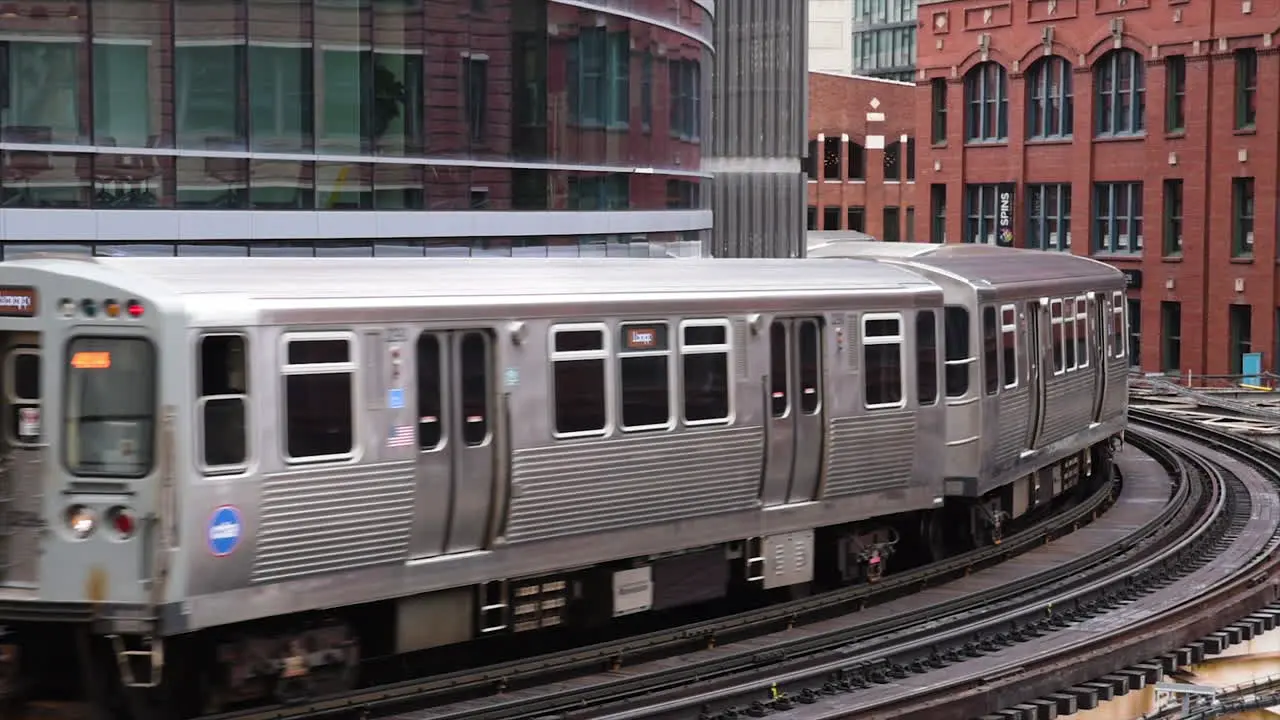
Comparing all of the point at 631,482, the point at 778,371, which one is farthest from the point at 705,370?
the point at 631,482

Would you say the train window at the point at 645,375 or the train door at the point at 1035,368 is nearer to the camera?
the train window at the point at 645,375

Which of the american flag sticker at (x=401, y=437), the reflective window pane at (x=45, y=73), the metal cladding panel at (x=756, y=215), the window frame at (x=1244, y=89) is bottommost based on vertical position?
the american flag sticker at (x=401, y=437)

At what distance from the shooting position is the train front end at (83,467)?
34.5 feet

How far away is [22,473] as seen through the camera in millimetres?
10789

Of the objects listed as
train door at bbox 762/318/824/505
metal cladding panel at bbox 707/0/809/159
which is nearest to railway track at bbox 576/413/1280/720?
train door at bbox 762/318/824/505

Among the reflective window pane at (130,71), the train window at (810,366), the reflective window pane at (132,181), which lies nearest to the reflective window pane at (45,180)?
the reflective window pane at (132,181)

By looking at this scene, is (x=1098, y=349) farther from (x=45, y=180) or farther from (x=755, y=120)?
(x=755, y=120)

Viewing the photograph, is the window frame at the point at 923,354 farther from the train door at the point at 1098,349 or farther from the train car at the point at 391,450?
the train door at the point at 1098,349

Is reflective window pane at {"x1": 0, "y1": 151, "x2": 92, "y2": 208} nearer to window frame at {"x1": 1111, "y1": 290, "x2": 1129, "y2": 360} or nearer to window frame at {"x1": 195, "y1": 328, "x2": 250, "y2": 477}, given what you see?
window frame at {"x1": 195, "y1": 328, "x2": 250, "y2": 477}

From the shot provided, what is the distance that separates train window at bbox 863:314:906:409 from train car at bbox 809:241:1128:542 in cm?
94

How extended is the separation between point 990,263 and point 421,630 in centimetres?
890

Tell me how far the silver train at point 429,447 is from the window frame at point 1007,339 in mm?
699

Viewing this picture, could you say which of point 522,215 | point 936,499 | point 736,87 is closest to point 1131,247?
point 736,87

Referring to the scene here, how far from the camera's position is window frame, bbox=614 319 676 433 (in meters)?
13.4
